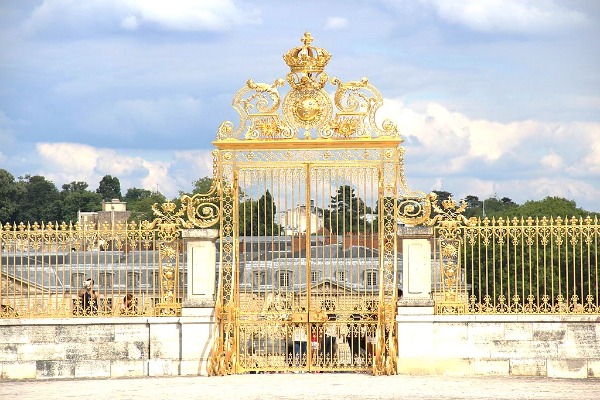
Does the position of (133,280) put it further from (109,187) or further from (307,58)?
(109,187)

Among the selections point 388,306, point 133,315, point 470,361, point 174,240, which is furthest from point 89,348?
point 470,361

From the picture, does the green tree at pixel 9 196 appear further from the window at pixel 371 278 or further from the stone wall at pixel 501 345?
the stone wall at pixel 501 345

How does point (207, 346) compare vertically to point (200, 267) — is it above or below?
below

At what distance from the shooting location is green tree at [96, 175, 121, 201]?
118 meters

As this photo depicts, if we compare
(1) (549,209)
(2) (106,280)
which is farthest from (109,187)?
(2) (106,280)

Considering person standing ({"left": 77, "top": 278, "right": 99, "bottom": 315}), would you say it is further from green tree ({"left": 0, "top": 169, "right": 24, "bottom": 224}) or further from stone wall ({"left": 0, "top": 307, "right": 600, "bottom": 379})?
green tree ({"left": 0, "top": 169, "right": 24, "bottom": 224})

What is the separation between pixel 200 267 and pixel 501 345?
566 cm

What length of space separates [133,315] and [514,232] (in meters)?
7.14

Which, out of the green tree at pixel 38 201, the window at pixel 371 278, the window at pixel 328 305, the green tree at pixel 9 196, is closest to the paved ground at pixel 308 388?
the window at pixel 328 305

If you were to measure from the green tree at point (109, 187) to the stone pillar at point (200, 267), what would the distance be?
96.1m

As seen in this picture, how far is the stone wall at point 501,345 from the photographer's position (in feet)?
70.8

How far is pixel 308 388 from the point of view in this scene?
1991cm

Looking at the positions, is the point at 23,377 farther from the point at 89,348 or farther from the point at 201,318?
the point at 201,318

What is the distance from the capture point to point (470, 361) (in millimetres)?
21703
